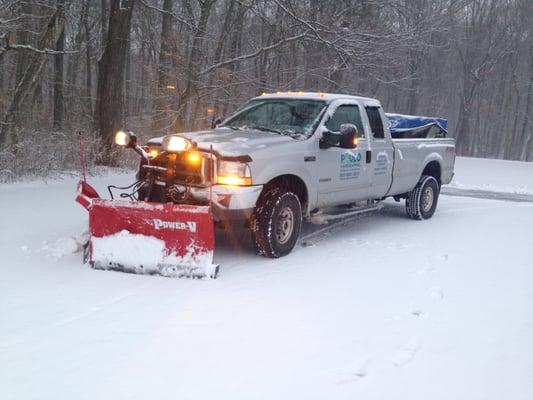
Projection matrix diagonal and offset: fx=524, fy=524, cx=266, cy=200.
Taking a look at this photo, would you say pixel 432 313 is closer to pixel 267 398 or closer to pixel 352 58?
pixel 267 398

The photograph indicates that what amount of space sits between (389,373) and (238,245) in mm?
3480

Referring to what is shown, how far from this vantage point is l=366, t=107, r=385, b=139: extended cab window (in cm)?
757

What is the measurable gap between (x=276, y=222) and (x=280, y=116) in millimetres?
1697

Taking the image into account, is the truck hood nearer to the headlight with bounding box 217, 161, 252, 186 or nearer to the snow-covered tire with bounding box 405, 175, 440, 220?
the headlight with bounding box 217, 161, 252, 186

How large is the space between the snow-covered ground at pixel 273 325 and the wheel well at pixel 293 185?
2.17 ft

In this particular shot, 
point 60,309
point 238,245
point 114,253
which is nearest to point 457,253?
point 238,245

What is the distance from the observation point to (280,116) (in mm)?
6844

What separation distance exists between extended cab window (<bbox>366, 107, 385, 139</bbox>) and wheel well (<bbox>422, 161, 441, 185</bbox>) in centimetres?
184

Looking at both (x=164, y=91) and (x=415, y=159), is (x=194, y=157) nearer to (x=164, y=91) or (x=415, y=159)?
(x=415, y=159)

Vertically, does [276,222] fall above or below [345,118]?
below

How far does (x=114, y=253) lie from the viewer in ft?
16.9

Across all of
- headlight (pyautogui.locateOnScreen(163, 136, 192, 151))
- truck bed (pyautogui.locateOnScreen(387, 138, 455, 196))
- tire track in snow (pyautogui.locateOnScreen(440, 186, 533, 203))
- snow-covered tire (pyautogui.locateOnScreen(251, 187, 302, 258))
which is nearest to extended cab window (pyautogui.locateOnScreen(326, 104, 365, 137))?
truck bed (pyautogui.locateOnScreen(387, 138, 455, 196))

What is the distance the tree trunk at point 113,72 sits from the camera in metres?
12.9

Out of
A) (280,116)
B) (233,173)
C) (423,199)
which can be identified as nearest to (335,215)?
(280,116)
